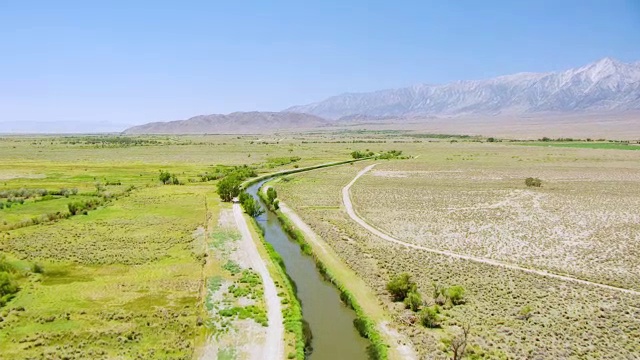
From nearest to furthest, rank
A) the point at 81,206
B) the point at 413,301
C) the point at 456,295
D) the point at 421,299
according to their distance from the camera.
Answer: the point at 413,301
the point at 456,295
the point at 421,299
the point at 81,206

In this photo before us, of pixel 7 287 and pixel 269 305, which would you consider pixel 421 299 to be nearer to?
pixel 269 305

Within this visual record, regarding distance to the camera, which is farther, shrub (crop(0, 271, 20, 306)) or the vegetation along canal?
shrub (crop(0, 271, 20, 306))

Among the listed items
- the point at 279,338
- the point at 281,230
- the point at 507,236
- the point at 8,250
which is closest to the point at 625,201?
the point at 507,236

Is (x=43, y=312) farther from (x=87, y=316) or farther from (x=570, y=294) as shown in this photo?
(x=570, y=294)

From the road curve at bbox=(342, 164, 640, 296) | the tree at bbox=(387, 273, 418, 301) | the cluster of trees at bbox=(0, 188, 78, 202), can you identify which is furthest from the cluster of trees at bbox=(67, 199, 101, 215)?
the tree at bbox=(387, 273, 418, 301)

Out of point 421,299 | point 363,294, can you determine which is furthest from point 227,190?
point 421,299

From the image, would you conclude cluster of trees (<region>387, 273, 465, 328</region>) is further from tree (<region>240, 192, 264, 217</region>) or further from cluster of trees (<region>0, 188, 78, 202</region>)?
cluster of trees (<region>0, 188, 78, 202</region>)

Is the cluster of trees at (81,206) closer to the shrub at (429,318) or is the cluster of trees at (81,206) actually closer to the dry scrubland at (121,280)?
the dry scrubland at (121,280)
